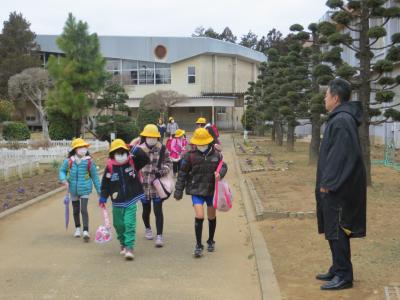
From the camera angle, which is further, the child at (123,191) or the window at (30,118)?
the window at (30,118)

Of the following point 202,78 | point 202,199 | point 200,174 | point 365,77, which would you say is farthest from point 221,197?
point 202,78

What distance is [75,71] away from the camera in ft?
85.4

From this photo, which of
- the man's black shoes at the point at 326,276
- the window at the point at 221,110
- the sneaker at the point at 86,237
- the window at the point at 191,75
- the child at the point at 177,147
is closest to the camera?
the man's black shoes at the point at 326,276

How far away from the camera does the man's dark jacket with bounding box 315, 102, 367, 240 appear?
16.1 feet

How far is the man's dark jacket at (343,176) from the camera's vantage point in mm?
4902

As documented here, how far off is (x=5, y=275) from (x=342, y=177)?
12.2ft

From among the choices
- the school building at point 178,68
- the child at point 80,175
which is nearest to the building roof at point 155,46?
the school building at point 178,68

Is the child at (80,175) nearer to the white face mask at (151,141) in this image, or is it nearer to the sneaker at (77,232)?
the sneaker at (77,232)

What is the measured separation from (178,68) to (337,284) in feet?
171

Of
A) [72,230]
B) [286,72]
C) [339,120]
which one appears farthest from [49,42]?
[339,120]

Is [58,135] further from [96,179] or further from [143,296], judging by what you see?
[143,296]

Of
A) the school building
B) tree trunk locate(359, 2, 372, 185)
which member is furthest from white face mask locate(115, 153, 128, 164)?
the school building

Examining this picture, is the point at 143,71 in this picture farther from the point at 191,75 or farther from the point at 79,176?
the point at 79,176

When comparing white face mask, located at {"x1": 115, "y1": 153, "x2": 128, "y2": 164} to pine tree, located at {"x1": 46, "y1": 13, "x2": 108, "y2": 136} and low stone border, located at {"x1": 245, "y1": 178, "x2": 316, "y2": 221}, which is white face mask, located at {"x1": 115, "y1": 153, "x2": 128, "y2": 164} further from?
pine tree, located at {"x1": 46, "y1": 13, "x2": 108, "y2": 136}
